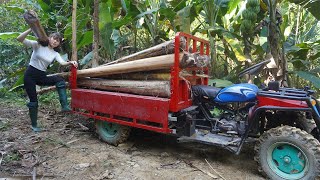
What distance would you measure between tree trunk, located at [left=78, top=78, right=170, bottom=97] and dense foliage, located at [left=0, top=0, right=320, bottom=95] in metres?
1.71

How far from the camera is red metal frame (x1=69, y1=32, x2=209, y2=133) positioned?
406 cm

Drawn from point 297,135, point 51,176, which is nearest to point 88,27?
point 51,176

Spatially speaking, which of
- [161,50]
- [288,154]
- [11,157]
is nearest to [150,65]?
[161,50]

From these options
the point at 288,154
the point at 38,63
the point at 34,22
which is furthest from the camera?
the point at 38,63

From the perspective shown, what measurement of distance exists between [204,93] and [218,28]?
2119 mm

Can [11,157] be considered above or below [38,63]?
below

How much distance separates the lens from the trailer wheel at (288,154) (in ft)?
11.3

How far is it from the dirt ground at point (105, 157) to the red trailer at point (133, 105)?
316 millimetres

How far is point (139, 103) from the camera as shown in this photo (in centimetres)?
430

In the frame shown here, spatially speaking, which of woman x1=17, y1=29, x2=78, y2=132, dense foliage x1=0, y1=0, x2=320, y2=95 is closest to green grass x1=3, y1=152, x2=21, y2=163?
woman x1=17, y1=29, x2=78, y2=132

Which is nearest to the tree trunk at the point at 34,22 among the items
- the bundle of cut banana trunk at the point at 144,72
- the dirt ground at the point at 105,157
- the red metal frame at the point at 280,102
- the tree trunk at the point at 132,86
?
the bundle of cut banana trunk at the point at 144,72

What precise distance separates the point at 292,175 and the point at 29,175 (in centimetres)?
313

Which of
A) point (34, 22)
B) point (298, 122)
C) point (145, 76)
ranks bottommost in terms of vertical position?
point (298, 122)

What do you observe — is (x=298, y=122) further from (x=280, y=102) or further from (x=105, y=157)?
(x=105, y=157)
